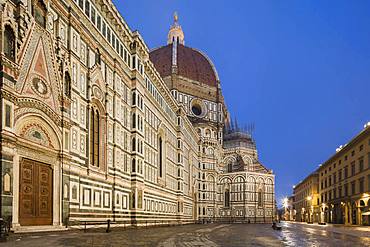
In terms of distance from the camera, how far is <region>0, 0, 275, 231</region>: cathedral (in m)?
24.9

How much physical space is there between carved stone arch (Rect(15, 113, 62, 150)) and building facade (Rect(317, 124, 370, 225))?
4622cm

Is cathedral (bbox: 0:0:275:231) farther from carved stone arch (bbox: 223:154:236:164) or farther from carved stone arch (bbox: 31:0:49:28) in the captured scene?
carved stone arch (bbox: 223:154:236:164)

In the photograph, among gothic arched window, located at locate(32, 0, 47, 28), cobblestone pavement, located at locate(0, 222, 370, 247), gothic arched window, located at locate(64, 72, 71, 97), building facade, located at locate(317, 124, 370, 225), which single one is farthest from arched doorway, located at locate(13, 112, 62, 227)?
building facade, located at locate(317, 124, 370, 225)

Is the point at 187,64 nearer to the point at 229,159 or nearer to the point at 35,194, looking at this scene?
the point at 229,159

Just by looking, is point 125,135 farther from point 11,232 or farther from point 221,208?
point 221,208

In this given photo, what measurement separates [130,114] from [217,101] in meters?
76.0

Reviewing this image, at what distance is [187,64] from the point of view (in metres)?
122

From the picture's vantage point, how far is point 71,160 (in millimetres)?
31547

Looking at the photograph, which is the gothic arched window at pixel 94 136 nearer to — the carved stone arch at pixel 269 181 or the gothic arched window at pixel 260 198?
the gothic arched window at pixel 260 198

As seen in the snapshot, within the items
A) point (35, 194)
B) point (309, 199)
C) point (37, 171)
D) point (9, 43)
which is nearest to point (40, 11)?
point (9, 43)

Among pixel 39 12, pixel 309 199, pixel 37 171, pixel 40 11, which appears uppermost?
pixel 40 11

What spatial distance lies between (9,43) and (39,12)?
4.83 m

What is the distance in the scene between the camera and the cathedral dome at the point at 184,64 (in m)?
118

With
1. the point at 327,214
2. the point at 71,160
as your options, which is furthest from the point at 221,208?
the point at 71,160
